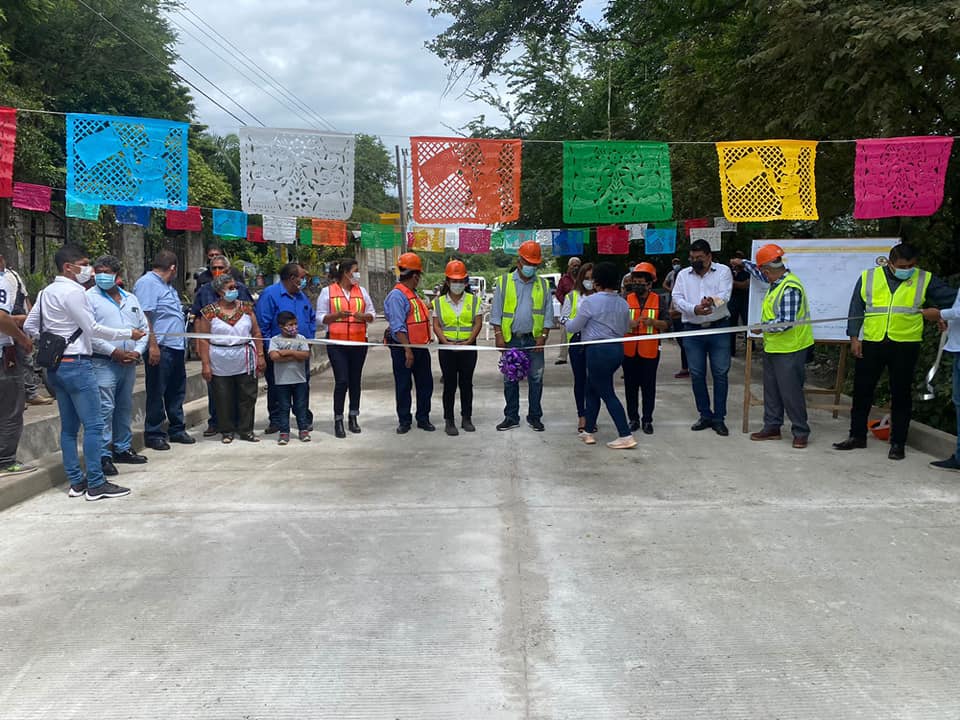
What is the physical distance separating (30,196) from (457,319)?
6978 millimetres

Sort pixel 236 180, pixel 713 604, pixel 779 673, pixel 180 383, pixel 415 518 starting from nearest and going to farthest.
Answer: pixel 779 673
pixel 713 604
pixel 415 518
pixel 180 383
pixel 236 180

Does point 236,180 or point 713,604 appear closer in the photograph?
point 713,604

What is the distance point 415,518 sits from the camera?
4.96m

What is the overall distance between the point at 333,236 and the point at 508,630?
1341 cm

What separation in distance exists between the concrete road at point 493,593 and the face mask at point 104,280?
1524 mm

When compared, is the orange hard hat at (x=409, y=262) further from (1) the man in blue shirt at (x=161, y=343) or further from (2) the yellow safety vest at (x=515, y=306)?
(1) the man in blue shirt at (x=161, y=343)

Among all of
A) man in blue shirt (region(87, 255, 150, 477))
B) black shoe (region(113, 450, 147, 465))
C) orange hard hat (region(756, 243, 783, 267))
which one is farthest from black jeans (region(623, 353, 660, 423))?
black shoe (region(113, 450, 147, 465))

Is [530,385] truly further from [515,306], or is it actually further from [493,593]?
[493,593]

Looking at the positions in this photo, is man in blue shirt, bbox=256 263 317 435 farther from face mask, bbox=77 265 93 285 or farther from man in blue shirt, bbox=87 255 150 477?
face mask, bbox=77 265 93 285

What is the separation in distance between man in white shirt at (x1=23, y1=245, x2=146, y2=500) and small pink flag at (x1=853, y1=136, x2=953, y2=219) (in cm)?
689

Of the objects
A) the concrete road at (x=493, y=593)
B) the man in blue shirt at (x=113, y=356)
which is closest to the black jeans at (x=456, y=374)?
the concrete road at (x=493, y=593)

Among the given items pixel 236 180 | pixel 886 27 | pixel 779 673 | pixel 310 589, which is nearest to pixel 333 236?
pixel 886 27

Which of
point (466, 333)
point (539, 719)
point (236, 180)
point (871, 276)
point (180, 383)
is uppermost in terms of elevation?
point (236, 180)

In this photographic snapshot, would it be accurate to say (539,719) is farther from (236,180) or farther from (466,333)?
(236,180)
